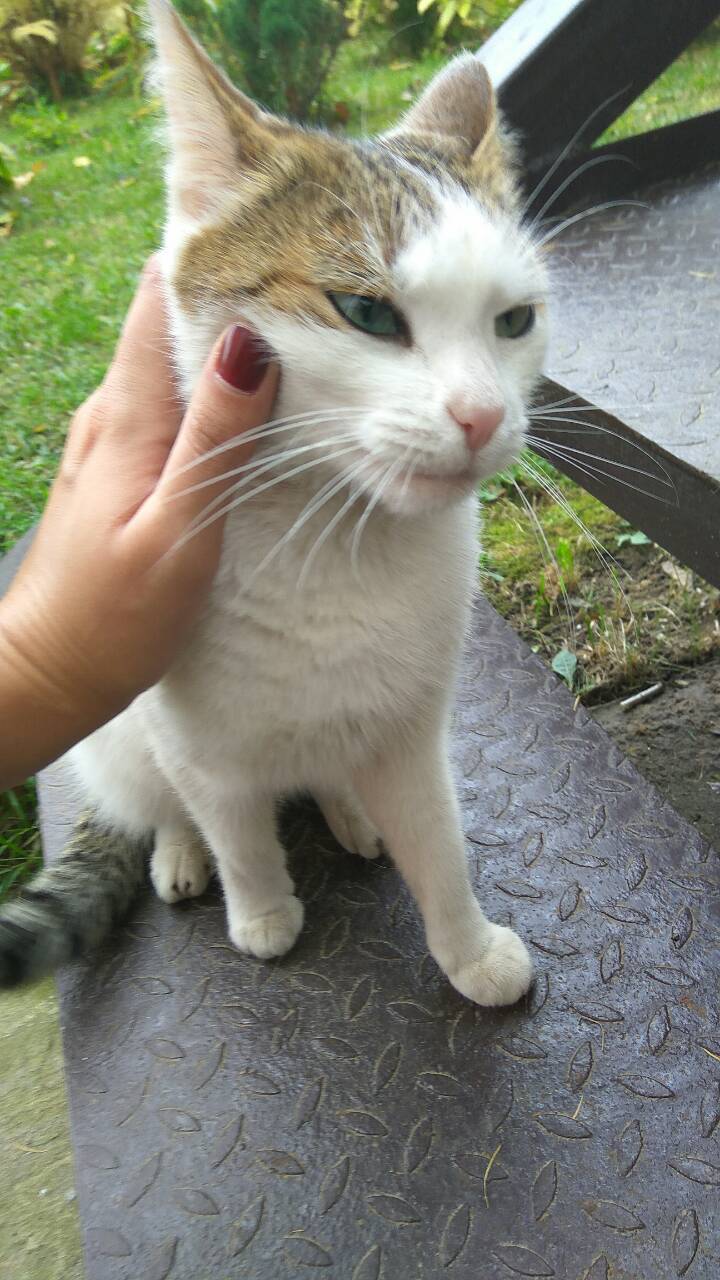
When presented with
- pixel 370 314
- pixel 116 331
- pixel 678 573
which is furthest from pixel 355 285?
pixel 116 331

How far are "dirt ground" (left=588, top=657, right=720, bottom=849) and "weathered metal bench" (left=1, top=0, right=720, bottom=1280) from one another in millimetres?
388

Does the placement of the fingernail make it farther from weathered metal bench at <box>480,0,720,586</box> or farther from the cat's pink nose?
weathered metal bench at <box>480,0,720,586</box>

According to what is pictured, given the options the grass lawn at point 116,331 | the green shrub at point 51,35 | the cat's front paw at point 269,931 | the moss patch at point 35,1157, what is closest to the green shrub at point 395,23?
the grass lawn at point 116,331

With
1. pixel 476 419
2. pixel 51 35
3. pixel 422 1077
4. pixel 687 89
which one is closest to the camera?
pixel 476 419

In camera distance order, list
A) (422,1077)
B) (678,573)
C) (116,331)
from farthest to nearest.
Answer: (116,331), (678,573), (422,1077)

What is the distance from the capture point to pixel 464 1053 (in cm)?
110

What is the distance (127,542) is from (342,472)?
0.22 m

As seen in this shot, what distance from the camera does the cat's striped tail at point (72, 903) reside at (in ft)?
3.63

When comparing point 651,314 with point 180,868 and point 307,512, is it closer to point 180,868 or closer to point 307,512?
point 307,512

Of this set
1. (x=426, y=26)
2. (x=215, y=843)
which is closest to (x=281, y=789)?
(x=215, y=843)

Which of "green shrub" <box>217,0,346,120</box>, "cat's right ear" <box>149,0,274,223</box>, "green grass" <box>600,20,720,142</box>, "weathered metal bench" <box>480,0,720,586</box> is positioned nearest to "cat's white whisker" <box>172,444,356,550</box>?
"cat's right ear" <box>149,0,274,223</box>

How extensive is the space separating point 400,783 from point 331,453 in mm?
471

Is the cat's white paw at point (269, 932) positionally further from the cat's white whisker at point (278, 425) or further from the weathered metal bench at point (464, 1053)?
the cat's white whisker at point (278, 425)

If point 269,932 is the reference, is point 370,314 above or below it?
above
